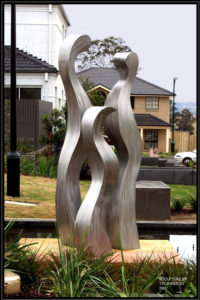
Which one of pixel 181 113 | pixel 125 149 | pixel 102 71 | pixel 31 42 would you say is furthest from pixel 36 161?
pixel 181 113

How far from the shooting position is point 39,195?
1230 cm

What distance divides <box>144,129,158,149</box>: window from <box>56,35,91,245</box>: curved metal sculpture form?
3176cm

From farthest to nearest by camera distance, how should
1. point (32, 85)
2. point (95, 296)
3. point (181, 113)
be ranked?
point (181, 113), point (32, 85), point (95, 296)

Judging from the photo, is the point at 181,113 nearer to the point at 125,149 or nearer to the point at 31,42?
the point at 31,42

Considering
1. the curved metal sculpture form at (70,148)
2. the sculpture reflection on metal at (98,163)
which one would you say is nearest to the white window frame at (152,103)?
the sculpture reflection on metal at (98,163)

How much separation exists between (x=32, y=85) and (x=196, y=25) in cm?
1715

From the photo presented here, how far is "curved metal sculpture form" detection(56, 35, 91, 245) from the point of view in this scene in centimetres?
713

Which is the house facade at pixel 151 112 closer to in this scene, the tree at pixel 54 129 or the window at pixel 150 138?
the window at pixel 150 138

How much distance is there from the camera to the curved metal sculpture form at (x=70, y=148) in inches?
281

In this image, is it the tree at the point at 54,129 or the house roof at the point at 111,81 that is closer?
the tree at the point at 54,129

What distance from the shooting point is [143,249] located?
24.2 ft

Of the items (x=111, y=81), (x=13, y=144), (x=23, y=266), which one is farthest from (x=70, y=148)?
(x=111, y=81)

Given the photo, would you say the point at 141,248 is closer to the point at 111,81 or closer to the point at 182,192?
the point at 182,192

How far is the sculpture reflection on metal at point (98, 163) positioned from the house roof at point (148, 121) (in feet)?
99.8
